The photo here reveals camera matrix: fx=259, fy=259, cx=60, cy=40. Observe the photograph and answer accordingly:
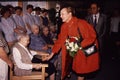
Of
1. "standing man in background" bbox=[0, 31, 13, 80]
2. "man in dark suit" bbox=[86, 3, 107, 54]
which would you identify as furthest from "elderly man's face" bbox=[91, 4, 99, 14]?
"standing man in background" bbox=[0, 31, 13, 80]

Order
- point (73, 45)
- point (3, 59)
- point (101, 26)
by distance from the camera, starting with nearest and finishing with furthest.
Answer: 1. point (3, 59)
2. point (73, 45)
3. point (101, 26)

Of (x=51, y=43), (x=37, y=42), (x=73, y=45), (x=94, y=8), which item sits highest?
(x=94, y=8)

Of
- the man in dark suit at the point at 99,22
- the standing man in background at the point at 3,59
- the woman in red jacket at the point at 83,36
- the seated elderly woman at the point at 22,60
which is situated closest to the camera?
the standing man in background at the point at 3,59

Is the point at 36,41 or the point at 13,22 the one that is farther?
the point at 13,22

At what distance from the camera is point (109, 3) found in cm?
1480

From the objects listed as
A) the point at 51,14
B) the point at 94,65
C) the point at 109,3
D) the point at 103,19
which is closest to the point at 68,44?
the point at 94,65

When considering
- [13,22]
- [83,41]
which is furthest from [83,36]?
[13,22]

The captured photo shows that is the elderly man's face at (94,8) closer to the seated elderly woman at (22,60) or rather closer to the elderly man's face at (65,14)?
the elderly man's face at (65,14)

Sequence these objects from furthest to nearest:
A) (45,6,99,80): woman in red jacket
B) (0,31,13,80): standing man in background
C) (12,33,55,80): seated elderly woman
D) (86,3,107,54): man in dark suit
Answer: (86,3,107,54): man in dark suit → (45,6,99,80): woman in red jacket → (12,33,55,80): seated elderly woman → (0,31,13,80): standing man in background

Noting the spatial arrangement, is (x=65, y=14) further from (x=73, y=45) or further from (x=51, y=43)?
(x=51, y=43)

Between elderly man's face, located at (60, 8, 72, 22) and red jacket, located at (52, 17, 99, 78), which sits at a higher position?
elderly man's face, located at (60, 8, 72, 22)

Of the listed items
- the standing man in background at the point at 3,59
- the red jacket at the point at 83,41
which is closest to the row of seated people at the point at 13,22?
the red jacket at the point at 83,41

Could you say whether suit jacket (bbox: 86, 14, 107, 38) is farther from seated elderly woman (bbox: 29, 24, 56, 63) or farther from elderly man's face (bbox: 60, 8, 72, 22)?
elderly man's face (bbox: 60, 8, 72, 22)

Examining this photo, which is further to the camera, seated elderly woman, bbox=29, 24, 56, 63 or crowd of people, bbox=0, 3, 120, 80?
seated elderly woman, bbox=29, 24, 56, 63
